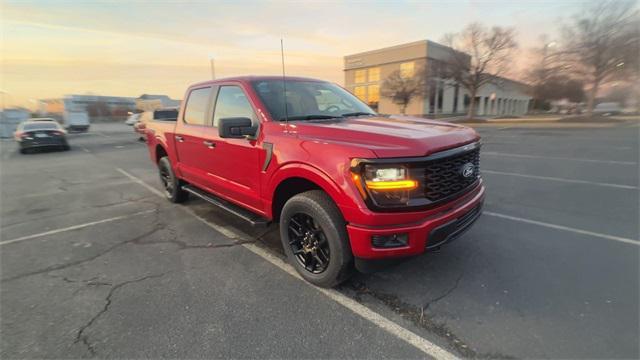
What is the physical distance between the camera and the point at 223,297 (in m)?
3.00

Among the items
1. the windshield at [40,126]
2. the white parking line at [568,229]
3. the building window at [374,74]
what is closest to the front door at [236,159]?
the white parking line at [568,229]

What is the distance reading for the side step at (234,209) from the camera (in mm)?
3651

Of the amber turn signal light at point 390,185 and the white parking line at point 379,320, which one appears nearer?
the white parking line at point 379,320

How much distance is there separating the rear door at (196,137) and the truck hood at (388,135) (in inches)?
68.7

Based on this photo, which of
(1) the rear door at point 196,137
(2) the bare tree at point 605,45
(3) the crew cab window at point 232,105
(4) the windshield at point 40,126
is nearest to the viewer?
(3) the crew cab window at point 232,105

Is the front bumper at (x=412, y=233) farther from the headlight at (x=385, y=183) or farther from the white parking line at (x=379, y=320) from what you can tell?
the white parking line at (x=379, y=320)

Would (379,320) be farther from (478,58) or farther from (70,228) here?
(478,58)

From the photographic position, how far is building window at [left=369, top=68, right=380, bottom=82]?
199 ft

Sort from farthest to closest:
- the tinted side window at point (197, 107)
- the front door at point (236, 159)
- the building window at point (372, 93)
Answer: the building window at point (372, 93)
the tinted side window at point (197, 107)
the front door at point (236, 159)

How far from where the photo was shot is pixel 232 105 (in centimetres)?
403

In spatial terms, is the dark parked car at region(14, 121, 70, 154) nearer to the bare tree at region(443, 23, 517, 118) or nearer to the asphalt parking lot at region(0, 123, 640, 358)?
the asphalt parking lot at region(0, 123, 640, 358)

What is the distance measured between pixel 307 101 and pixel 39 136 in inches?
668

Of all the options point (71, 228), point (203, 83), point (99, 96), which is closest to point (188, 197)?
point (71, 228)

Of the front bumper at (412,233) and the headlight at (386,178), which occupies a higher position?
the headlight at (386,178)
